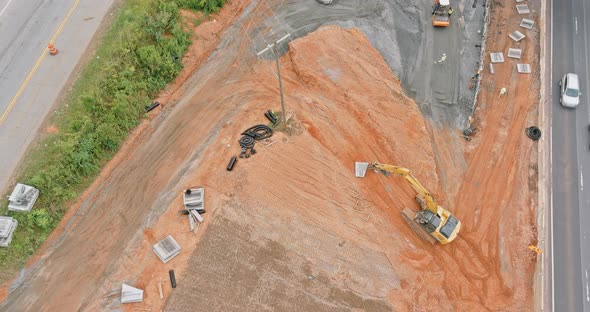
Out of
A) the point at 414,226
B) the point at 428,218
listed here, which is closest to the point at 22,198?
the point at 414,226

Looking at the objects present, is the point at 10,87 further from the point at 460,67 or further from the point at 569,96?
the point at 569,96

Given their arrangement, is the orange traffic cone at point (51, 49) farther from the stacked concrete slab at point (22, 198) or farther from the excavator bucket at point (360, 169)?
the excavator bucket at point (360, 169)

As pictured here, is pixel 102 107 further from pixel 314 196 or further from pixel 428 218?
pixel 428 218

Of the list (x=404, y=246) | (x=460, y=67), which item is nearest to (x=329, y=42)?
(x=460, y=67)

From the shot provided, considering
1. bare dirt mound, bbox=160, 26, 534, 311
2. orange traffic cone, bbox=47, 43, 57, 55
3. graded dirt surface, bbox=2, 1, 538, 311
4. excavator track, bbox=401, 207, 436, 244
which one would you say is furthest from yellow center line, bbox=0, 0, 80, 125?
excavator track, bbox=401, 207, 436, 244

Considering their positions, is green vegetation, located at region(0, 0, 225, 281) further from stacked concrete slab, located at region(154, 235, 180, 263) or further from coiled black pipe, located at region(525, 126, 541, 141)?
coiled black pipe, located at region(525, 126, 541, 141)

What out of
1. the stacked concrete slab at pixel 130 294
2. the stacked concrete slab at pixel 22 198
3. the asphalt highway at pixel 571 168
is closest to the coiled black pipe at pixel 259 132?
the stacked concrete slab at pixel 130 294
